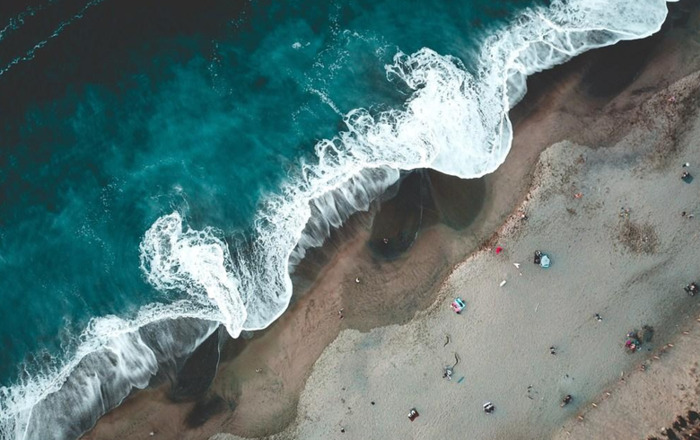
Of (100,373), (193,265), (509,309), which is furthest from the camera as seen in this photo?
(193,265)

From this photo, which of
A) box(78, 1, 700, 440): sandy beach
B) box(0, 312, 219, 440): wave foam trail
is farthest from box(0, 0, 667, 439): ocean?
box(78, 1, 700, 440): sandy beach

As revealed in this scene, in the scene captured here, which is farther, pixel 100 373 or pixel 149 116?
pixel 149 116

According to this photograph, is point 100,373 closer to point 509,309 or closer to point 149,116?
point 149,116

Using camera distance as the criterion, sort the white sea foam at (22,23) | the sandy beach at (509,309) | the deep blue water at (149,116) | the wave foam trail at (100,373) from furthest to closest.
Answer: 1. the white sea foam at (22,23)
2. the deep blue water at (149,116)
3. the wave foam trail at (100,373)
4. the sandy beach at (509,309)

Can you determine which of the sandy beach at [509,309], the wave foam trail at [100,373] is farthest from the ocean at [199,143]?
the sandy beach at [509,309]

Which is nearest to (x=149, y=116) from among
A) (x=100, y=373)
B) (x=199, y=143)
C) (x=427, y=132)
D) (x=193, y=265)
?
(x=199, y=143)

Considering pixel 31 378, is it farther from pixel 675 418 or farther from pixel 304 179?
pixel 675 418

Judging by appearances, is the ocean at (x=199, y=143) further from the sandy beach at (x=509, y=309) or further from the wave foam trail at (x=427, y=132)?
the sandy beach at (x=509, y=309)
